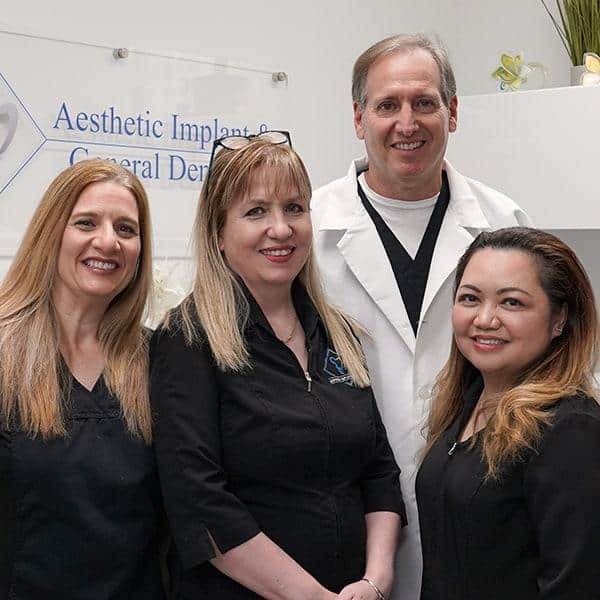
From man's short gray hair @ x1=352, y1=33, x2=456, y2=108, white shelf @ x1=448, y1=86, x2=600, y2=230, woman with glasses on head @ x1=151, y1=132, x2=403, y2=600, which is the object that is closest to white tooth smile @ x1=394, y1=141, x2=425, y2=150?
man's short gray hair @ x1=352, y1=33, x2=456, y2=108

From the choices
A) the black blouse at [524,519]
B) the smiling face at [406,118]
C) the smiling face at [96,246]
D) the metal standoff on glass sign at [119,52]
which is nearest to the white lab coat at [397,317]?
the smiling face at [406,118]

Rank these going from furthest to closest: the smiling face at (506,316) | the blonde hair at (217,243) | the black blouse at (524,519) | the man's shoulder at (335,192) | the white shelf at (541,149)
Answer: the white shelf at (541,149) < the man's shoulder at (335,192) < the blonde hair at (217,243) < the smiling face at (506,316) < the black blouse at (524,519)

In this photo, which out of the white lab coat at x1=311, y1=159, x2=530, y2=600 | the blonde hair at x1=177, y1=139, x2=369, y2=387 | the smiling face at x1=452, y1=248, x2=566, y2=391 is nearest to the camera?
the smiling face at x1=452, y1=248, x2=566, y2=391

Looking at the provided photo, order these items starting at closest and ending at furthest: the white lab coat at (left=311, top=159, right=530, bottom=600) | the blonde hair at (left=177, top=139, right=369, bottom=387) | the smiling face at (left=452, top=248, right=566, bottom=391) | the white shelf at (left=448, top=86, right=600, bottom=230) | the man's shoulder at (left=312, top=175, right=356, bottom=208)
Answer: the smiling face at (left=452, top=248, right=566, bottom=391)
the blonde hair at (left=177, top=139, right=369, bottom=387)
the white lab coat at (left=311, top=159, right=530, bottom=600)
the man's shoulder at (left=312, top=175, right=356, bottom=208)
the white shelf at (left=448, top=86, right=600, bottom=230)

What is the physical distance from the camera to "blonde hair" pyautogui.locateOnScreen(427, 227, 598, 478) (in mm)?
1562

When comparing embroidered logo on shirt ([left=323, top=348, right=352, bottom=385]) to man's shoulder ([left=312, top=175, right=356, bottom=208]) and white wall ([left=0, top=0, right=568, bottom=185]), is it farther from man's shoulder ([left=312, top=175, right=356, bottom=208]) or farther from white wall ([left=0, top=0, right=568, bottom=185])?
white wall ([left=0, top=0, right=568, bottom=185])

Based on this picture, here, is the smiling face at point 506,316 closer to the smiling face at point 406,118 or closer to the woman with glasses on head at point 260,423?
the woman with glasses on head at point 260,423

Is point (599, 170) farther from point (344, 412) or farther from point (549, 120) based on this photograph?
point (344, 412)

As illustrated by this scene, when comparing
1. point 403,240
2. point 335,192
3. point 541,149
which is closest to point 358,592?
point 403,240

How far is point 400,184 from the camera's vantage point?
2146mm

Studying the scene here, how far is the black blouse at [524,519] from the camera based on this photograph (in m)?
1.48

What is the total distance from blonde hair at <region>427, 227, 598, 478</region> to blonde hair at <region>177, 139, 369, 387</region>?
13.5 inches

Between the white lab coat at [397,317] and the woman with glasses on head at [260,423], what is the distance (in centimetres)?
19

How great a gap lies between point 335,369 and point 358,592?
0.38 metres
